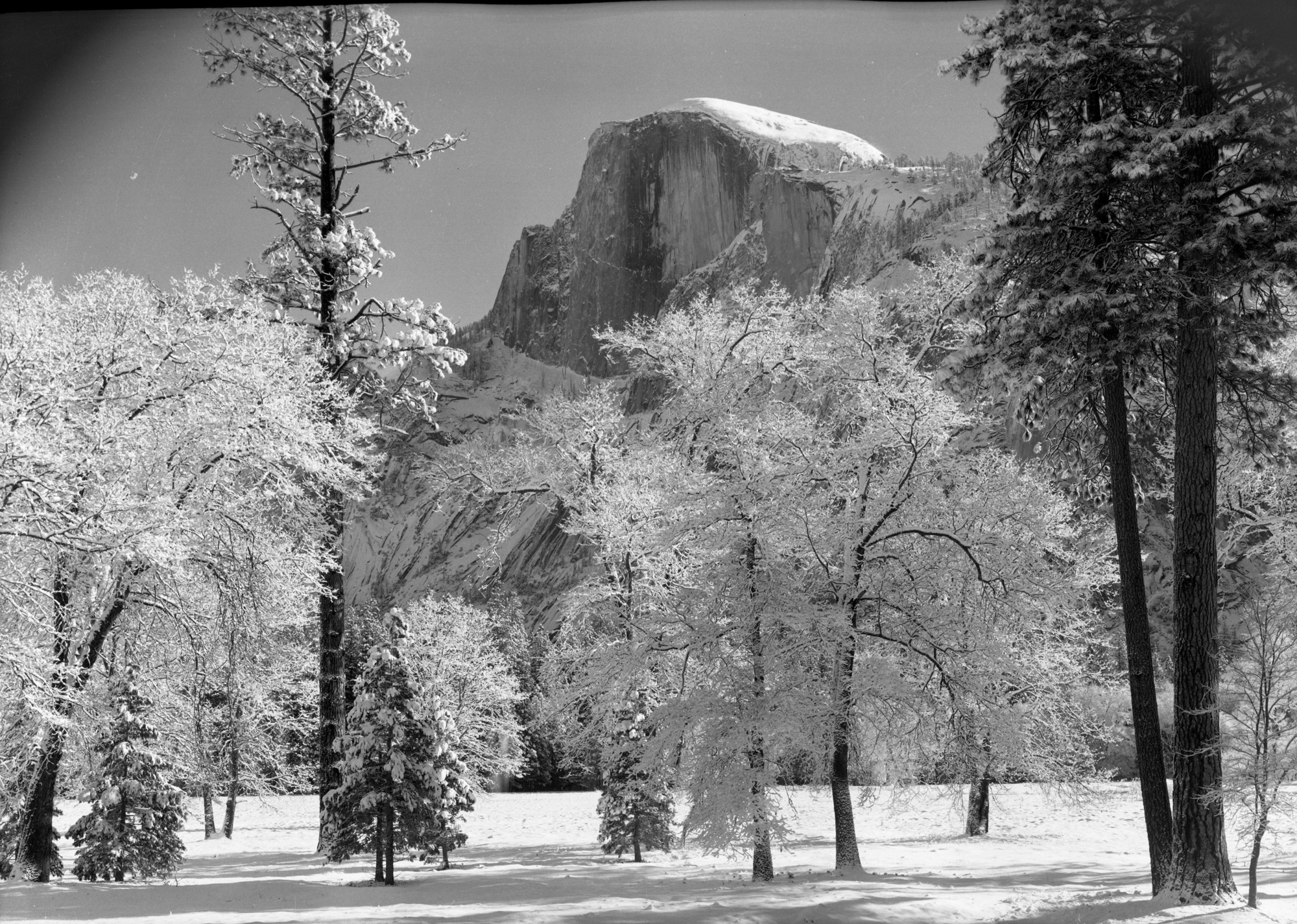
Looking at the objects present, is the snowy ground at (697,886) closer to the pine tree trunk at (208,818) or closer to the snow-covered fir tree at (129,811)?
the snow-covered fir tree at (129,811)

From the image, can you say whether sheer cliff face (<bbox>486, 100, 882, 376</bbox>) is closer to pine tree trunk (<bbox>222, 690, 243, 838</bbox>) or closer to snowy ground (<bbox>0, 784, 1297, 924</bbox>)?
pine tree trunk (<bbox>222, 690, 243, 838</bbox>)

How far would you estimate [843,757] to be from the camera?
11547mm

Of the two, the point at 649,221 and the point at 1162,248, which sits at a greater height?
the point at 649,221

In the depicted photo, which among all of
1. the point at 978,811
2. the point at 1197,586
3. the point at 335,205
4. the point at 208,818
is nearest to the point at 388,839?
the point at 335,205

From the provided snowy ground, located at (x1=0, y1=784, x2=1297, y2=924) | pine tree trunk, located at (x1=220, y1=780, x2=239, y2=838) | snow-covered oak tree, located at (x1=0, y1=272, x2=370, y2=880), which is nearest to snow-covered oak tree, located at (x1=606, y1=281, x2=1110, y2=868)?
snowy ground, located at (x1=0, y1=784, x2=1297, y2=924)

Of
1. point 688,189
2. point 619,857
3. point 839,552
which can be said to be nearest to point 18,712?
point 839,552

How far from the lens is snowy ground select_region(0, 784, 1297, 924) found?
8.52m

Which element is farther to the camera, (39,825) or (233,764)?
(233,764)

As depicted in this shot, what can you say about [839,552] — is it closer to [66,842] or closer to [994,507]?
[994,507]

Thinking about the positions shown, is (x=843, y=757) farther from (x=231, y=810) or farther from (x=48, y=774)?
(x=231, y=810)

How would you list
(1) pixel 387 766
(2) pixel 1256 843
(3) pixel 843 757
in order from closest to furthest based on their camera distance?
1. (2) pixel 1256 843
2. (1) pixel 387 766
3. (3) pixel 843 757

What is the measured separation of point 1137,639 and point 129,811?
13804 millimetres

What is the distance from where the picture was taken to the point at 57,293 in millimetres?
10930

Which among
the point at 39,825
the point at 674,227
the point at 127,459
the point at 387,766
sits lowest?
the point at 39,825
